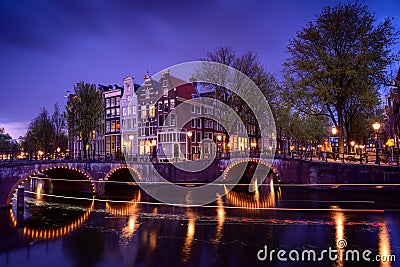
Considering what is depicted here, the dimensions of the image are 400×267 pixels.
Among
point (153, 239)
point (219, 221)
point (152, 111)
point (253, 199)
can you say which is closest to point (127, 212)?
point (219, 221)

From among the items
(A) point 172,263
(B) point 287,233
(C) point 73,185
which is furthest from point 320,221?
(C) point 73,185

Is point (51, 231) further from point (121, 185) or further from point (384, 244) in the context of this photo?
point (121, 185)

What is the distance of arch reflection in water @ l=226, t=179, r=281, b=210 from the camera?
26188 mm

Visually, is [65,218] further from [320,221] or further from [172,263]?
[320,221]

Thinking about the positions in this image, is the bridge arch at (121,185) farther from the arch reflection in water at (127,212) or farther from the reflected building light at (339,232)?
the reflected building light at (339,232)

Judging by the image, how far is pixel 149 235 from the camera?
17781mm

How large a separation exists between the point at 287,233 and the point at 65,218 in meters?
16.0

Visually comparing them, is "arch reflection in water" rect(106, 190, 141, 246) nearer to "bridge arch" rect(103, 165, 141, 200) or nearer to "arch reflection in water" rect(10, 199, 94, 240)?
"bridge arch" rect(103, 165, 141, 200)

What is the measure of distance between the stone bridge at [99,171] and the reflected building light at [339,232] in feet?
51.7

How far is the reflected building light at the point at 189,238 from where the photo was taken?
47.3 feet

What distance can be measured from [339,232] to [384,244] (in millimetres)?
2517

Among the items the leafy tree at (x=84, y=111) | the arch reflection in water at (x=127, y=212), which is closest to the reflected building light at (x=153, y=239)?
the arch reflection in water at (x=127, y=212)

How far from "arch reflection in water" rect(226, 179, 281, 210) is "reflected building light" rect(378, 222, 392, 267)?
9.44m

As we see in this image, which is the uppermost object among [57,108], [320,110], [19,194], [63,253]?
[57,108]
